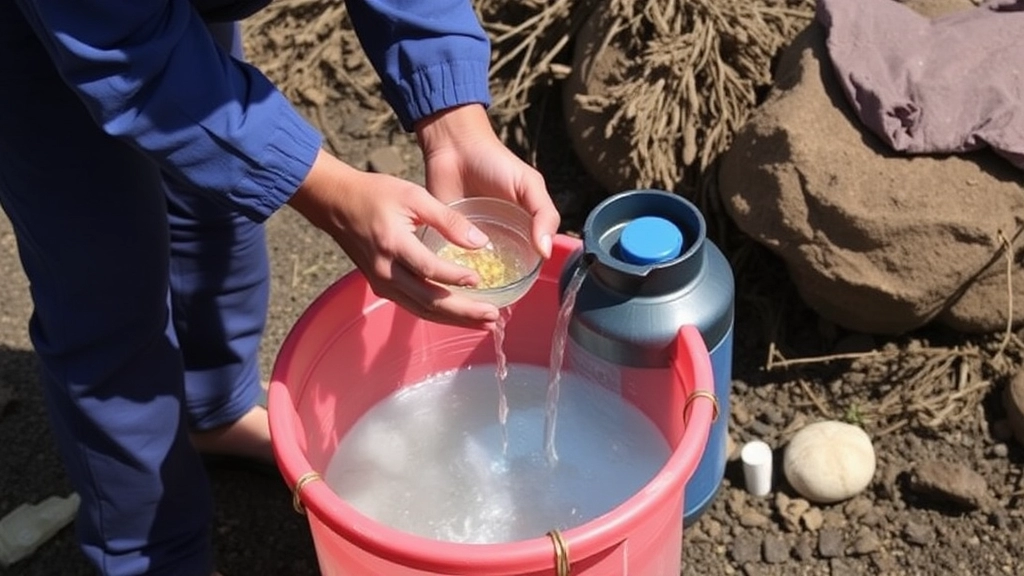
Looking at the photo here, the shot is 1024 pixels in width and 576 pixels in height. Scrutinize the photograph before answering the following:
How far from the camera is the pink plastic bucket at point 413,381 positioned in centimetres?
127

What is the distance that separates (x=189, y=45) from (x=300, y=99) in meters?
1.55

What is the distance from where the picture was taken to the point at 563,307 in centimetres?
163

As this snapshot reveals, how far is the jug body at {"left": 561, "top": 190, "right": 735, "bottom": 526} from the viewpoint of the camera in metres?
1.63

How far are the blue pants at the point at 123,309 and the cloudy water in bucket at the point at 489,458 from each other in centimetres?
24

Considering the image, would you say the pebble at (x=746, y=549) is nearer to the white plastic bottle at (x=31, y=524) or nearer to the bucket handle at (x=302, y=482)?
the bucket handle at (x=302, y=482)

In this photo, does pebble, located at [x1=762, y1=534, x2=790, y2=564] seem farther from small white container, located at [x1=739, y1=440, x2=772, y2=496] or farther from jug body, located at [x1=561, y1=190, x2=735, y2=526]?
jug body, located at [x1=561, y1=190, x2=735, y2=526]

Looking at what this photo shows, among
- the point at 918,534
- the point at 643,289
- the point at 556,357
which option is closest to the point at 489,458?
the point at 556,357

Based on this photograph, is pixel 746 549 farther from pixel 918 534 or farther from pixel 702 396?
pixel 702 396

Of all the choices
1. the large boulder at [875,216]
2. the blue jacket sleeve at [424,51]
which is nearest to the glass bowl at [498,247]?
the blue jacket sleeve at [424,51]

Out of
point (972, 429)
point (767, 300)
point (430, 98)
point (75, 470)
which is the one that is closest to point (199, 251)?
point (75, 470)

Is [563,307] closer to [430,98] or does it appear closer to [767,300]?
[430,98]

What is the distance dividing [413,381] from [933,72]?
3.10ft

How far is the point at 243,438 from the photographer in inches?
80.3

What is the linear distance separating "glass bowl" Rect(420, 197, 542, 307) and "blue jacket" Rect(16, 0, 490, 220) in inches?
7.3
